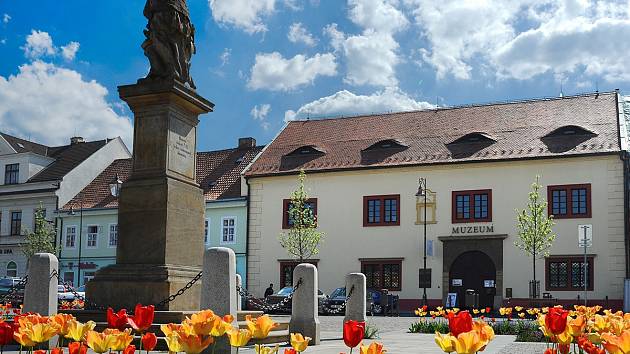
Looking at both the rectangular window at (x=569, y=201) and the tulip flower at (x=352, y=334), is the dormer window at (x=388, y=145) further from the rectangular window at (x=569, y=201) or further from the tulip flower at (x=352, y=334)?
the tulip flower at (x=352, y=334)

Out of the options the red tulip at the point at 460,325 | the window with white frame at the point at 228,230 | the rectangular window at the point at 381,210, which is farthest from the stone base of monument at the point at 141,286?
the window with white frame at the point at 228,230

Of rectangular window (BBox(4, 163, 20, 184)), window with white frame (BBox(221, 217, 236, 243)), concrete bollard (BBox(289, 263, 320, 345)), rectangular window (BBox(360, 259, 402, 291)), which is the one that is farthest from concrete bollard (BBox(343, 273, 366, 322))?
rectangular window (BBox(4, 163, 20, 184))

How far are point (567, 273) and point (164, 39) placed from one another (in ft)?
93.5

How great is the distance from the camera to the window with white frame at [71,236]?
167 feet

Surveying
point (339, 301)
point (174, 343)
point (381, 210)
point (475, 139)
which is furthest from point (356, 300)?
point (475, 139)

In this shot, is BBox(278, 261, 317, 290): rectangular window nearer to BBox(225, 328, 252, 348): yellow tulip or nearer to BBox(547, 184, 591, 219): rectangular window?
BBox(547, 184, 591, 219): rectangular window

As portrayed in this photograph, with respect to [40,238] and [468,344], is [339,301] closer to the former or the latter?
[40,238]

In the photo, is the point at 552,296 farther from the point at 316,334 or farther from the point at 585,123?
the point at 316,334

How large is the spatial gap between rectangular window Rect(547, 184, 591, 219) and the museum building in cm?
5

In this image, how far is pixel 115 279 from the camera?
43.5ft

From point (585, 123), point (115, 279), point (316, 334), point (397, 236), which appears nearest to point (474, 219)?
point (397, 236)

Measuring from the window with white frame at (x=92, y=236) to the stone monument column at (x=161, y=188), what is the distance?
37666mm

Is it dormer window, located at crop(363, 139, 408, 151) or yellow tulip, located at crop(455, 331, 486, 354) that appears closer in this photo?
yellow tulip, located at crop(455, 331, 486, 354)

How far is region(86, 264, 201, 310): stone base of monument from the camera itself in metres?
12.9
